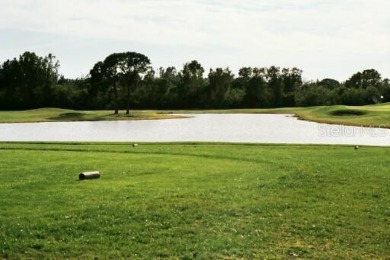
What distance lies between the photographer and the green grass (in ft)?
37.7

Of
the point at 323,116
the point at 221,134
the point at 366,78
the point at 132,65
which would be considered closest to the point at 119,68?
the point at 132,65

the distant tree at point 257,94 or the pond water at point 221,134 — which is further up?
the distant tree at point 257,94

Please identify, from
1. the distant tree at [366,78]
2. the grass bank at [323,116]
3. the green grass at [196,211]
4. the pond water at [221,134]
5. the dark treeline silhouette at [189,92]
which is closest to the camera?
the green grass at [196,211]

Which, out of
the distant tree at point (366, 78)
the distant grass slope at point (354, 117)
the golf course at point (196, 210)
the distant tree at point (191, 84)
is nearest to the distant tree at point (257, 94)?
the distant tree at point (191, 84)

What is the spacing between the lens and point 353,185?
17.9m

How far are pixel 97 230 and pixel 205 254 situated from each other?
2936 millimetres

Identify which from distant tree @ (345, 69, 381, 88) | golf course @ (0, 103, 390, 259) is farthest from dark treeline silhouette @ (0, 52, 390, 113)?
golf course @ (0, 103, 390, 259)

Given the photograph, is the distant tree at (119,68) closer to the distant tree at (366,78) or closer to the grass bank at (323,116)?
the grass bank at (323,116)

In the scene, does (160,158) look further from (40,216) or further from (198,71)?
(198,71)

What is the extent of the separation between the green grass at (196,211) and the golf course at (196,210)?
3 centimetres

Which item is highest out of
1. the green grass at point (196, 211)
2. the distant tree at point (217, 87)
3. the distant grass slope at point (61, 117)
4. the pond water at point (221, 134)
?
the distant tree at point (217, 87)

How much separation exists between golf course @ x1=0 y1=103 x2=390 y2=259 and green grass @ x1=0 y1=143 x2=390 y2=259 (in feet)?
0.09

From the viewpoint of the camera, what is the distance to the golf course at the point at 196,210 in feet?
37.7

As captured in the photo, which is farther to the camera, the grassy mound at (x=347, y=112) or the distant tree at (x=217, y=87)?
the distant tree at (x=217, y=87)
